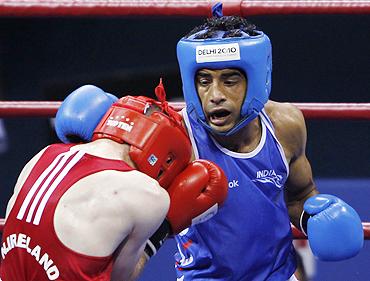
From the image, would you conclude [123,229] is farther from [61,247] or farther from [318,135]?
[318,135]

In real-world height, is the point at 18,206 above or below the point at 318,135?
above

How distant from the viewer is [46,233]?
7.52ft

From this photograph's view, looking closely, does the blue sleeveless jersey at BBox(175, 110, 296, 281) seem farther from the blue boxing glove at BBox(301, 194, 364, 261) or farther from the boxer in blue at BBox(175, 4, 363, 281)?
the blue boxing glove at BBox(301, 194, 364, 261)

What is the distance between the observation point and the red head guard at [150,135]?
2418mm

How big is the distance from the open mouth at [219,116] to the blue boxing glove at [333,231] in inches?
12.9

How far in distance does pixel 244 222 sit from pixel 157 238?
338mm

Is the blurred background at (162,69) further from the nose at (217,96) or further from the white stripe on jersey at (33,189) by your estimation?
the white stripe on jersey at (33,189)

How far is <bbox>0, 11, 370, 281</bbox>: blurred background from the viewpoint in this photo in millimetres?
4105

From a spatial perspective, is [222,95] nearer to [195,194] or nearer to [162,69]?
[195,194]

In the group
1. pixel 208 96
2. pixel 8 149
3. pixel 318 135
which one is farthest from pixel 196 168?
pixel 8 149

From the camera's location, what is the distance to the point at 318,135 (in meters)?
4.17

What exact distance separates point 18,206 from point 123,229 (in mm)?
254

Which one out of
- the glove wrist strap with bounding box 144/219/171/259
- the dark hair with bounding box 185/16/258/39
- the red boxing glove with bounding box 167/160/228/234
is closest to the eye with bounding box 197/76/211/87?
the dark hair with bounding box 185/16/258/39

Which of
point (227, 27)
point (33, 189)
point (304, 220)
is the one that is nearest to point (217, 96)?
point (227, 27)
